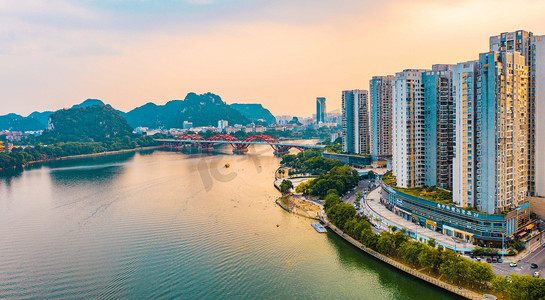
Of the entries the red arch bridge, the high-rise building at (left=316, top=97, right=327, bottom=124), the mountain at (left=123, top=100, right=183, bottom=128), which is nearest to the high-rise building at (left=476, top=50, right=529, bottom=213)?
the red arch bridge

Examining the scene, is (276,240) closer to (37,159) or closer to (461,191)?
(461,191)

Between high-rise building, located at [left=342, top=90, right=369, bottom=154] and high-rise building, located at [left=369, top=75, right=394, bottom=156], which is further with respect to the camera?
high-rise building, located at [left=342, top=90, right=369, bottom=154]

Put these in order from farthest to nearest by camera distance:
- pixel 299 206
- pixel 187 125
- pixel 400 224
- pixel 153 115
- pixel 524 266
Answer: pixel 153 115 < pixel 187 125 < pixel 299 206 < pixel 400 224 < pixel 524 266

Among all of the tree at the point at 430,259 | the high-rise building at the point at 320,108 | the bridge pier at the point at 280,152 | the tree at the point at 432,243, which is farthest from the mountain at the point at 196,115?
the tree at the point at 430,259

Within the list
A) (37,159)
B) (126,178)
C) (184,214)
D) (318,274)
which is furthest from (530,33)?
(37,159)

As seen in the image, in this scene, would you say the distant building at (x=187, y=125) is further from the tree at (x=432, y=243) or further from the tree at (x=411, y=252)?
the tree at (x=411, y=252)

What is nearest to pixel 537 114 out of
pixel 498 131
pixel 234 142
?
pixel 498 131

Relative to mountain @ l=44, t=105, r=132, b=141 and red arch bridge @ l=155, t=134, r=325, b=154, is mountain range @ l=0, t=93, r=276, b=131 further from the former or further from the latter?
red arch bridge @ l=155, t=134, r=325, b=154

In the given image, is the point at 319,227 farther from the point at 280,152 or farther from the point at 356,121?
the point at 280,152
